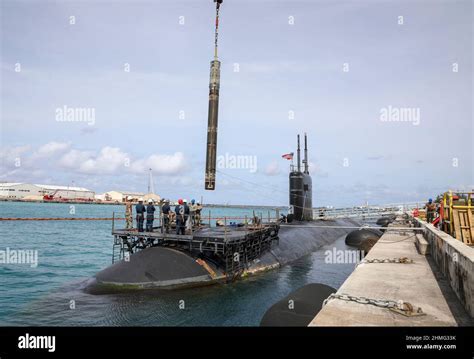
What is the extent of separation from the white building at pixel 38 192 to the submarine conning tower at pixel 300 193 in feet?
554

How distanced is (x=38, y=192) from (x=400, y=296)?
685ft

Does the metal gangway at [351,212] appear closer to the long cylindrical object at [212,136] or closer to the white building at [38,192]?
the long cylindrical object at [212,136]

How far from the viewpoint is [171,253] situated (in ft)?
55.6

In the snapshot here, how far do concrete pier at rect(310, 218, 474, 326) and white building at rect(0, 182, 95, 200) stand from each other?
18932 cm

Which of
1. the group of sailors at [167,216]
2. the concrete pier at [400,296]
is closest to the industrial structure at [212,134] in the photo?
the group of sailors at [167,216]

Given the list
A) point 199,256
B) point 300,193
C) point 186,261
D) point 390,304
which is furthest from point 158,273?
point 300,193

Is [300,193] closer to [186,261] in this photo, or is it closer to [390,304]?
[186,261]

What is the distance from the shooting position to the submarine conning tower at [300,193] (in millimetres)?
34781

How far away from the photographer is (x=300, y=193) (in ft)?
115

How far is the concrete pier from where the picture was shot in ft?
23.6

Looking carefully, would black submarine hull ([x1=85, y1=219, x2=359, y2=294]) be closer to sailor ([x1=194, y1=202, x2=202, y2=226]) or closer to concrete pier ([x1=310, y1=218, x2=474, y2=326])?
sailor ([x1=194, y1=202, x2=202, y2=226])
